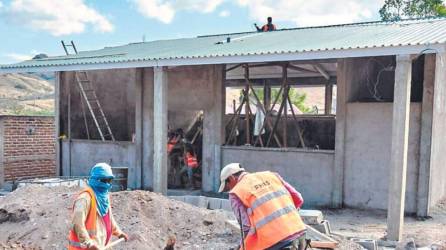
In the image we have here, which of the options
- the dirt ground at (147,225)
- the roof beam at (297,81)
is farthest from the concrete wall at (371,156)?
the roof beam at (297,81)

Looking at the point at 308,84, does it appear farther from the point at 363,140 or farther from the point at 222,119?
the point at 363,140

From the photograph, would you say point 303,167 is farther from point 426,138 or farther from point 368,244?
point 368,244

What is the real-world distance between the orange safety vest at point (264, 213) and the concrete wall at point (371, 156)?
6703mm

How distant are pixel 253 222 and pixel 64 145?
11.8 meters

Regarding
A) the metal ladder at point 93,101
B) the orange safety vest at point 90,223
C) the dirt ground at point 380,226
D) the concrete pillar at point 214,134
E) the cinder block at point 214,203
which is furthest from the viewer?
the metal ladder at point 93,101

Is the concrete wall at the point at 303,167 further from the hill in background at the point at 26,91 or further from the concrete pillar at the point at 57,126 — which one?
the hill in background at the point at 26,91

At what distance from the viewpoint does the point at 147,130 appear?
13.3 metres

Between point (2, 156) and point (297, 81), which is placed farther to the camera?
point (297, 81)

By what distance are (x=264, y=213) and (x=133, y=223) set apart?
429 centimetres

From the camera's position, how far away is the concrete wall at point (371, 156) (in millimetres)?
9914

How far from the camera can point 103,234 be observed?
4.75 m

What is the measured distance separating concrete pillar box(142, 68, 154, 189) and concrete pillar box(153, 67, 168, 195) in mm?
2622

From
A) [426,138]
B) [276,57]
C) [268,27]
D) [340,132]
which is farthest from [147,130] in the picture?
[426,138]

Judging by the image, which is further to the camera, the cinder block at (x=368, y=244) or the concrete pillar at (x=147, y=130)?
the concrete pillar at (x=147, y=130)
